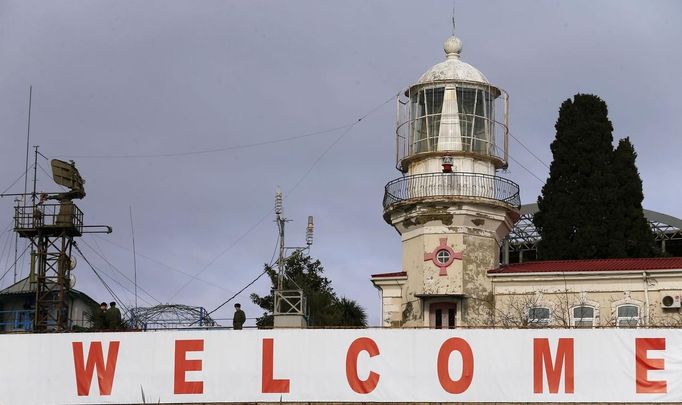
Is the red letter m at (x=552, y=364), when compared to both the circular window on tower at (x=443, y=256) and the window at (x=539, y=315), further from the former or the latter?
the circular window on tower at (x=443, y=256)

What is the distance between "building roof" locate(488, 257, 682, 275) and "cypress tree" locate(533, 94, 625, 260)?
706cm

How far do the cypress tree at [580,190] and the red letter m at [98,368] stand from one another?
26.0 m

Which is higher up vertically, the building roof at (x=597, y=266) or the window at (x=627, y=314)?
the building roof at (x=597, y=266)

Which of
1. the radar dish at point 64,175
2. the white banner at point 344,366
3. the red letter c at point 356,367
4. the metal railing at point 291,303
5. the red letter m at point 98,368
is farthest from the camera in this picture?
the radar dish at point 64,175

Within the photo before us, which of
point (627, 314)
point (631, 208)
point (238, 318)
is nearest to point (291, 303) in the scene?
point (238, 318)

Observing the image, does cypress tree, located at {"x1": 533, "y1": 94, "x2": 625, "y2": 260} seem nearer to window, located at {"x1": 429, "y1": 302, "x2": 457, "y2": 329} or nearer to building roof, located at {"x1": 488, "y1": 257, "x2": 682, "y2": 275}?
building roof, located at {"x1": 488, "y1": 257, "x2": 682, "y2": 275}

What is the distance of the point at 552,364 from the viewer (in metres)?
50.3

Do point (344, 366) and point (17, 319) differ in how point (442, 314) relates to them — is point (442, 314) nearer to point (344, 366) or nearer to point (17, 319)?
point (344, 366)

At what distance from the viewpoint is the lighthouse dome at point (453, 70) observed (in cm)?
6594

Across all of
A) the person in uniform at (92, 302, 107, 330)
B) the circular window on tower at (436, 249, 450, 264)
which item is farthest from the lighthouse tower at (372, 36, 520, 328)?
the person in uniform at (92, 302, 107, 330)

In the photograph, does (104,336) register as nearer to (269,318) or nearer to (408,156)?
(408,156)

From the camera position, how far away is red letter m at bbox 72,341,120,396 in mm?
51969

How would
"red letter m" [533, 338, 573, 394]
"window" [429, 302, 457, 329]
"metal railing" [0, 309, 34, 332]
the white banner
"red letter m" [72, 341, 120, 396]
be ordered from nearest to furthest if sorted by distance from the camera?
the white banner, "red letter m" [533, 338, 573, 394], "red letter m" [72, 341, 120, 396], "window" [429, 302, 457, 329], "metal railing" [0, 309, 34, 332]

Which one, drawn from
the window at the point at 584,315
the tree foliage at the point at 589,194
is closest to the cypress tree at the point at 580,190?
the tree foliage at the point at 589,194
